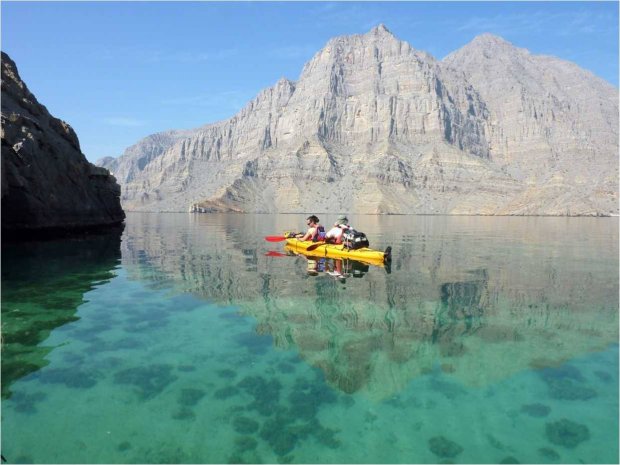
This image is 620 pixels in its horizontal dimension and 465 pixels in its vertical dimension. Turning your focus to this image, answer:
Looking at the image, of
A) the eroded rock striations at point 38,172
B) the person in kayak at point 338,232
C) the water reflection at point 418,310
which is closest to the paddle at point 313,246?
the person in kayak at point 338,232

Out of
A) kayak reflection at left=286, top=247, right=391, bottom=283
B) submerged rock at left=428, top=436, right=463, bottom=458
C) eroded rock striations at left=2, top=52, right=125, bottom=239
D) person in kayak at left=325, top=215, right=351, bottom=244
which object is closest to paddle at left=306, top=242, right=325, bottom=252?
kayak reflection at left=286, top=247, right=391, bottom=283

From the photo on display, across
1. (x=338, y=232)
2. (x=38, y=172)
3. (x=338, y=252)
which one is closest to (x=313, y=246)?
(x=338, y=232)

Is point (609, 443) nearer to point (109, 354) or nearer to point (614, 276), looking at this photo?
point (109, 354)

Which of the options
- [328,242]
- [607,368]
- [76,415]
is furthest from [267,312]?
[328,242]

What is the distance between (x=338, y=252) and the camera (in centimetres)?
2447

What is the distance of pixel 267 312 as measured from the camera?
13430 mm

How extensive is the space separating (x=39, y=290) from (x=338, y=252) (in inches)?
582

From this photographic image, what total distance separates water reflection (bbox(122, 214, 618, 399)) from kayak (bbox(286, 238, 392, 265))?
0.89 meters

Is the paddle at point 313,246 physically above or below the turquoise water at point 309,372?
above

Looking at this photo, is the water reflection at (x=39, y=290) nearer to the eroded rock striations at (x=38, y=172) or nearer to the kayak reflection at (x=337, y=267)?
the eroded rock striations at (x=38, y=172)

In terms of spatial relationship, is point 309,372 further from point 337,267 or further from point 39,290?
point 337,267

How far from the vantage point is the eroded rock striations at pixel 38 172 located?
30.5 m

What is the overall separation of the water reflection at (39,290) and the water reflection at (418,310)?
8.94ft

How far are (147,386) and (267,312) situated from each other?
5.57 metres
